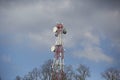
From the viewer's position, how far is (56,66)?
42062mm

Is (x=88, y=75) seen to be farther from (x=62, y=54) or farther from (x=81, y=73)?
(x=62, y=54)

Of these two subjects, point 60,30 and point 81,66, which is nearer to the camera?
point 60,30

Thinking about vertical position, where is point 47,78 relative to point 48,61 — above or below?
below

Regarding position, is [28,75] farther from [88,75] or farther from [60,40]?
[60,40]

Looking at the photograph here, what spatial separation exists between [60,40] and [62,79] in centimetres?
599

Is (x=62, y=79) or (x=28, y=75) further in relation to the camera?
(x=28, y=75)

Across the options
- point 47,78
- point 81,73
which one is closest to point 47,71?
point 47,78

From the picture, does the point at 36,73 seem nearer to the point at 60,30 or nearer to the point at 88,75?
the point at 88,75

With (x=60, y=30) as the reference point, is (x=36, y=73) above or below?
below

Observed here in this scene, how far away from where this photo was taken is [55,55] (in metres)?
42.2

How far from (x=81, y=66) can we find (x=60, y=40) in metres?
14.1

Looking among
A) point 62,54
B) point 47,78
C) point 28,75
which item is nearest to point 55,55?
point 62,54

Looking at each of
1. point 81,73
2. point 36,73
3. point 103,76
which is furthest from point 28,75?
point 103,76

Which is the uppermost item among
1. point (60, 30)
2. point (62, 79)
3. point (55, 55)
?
point (60, 30)
